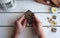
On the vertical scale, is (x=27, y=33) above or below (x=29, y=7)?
below

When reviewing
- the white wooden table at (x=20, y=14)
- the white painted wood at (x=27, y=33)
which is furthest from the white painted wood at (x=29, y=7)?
the white painted wood at (x=27, y=33)

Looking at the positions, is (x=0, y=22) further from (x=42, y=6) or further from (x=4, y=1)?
(x=42, y=6)

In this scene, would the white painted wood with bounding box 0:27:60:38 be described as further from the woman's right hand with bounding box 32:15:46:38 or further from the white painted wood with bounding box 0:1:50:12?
the white painted wood with bounding box 0:1:50:12

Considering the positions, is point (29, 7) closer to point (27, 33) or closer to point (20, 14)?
point (20, 14)

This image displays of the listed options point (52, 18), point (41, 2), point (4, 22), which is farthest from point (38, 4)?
point (4, 22)

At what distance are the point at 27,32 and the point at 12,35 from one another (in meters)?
0.09

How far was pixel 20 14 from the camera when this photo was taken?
3.37 ft

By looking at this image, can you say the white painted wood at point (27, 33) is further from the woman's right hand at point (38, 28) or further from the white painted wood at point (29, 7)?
the white painted wood at point (29, 7)

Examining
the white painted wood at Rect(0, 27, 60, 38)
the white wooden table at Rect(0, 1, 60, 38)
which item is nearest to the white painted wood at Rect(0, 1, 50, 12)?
the white wooden table at Rect(0, 1, 60, 38)

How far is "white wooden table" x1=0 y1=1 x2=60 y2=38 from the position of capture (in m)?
0.98

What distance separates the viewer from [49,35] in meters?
0.97

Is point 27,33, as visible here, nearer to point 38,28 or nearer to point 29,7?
point 38,28

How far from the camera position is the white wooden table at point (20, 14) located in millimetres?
975

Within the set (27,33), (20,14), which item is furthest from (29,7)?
(27,33)
